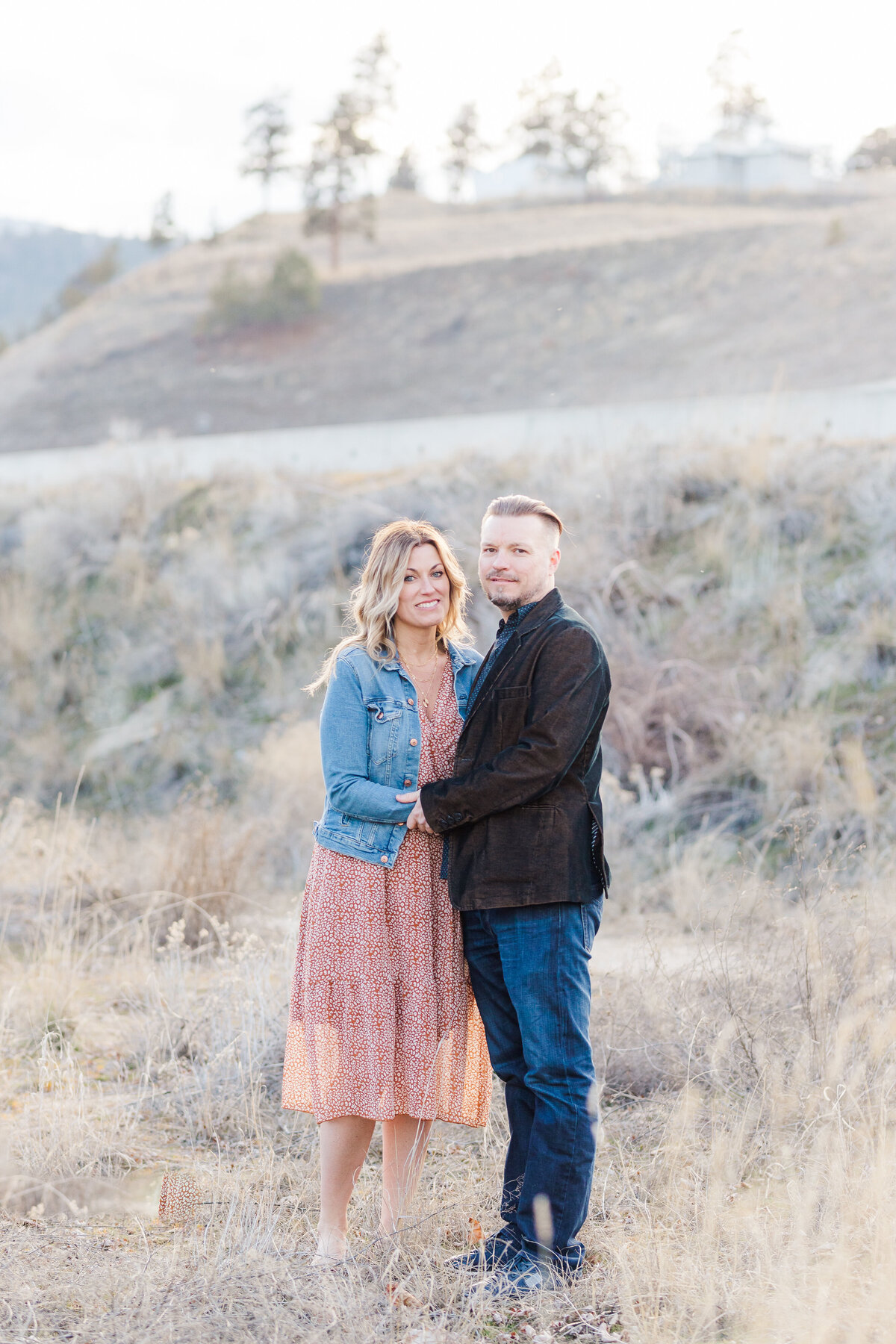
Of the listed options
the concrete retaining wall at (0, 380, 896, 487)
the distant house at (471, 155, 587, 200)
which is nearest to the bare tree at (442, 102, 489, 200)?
the distant house at (471, 155, 587, 200)

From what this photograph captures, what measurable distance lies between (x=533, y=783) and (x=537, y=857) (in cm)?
20

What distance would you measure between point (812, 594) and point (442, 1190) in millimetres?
7236

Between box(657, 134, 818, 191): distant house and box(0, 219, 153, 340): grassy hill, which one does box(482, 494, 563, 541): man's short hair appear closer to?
box(657, 134, 818, 191): distant house

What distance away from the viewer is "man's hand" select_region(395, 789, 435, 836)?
318 cm

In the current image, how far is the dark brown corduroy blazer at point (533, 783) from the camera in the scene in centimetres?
303

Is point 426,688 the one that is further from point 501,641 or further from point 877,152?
point 877,152

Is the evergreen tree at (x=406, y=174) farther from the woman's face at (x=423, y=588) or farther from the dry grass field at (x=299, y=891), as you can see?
the woman's face at (x=423, y=588)

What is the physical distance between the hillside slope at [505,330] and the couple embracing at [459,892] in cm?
2845

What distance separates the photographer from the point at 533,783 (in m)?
3.02

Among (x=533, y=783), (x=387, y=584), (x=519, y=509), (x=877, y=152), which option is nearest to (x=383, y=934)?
(x=533, y=783)

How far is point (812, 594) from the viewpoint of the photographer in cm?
998

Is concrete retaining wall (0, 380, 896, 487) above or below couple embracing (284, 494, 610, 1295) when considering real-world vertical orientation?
above

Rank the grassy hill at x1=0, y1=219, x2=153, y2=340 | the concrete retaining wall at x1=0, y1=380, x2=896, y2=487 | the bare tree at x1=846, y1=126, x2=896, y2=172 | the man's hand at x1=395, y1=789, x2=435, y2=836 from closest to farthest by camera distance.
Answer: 1. the man's hand at x1=395, y1=789, x2=435, y2=836
2. the concrete retaining wall at x1=0, y1=380, x2=896, y2=487
3. the bare tree at x1=846, y1=126, x2=896, y2=172
4. the grassy hill at x1=0, y1=219, x2=153, y2=340

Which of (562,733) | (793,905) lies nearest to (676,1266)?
(562,733)
